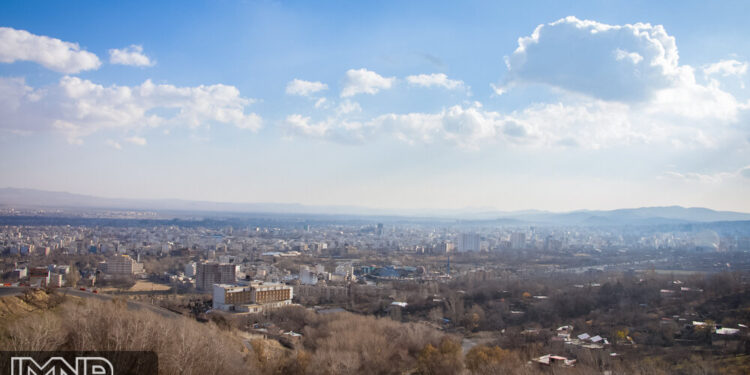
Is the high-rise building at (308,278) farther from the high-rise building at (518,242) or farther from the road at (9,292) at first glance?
the high-rise building at (518,242)

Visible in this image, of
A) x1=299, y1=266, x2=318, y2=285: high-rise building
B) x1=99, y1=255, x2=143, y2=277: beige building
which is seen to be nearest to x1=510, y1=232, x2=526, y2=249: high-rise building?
x1=299, y1=266, x2=318, y2=285: high-rise building

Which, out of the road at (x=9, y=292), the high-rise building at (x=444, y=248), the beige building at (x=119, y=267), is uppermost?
the road at (x=9, y=292)

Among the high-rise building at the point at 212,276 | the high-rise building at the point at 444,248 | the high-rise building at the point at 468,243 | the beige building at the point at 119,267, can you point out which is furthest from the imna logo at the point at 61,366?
the high-rise building at the point at 468,243

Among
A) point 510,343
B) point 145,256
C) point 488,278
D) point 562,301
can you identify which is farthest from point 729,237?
point 145,256

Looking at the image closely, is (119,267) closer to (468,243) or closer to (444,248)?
(444,248)

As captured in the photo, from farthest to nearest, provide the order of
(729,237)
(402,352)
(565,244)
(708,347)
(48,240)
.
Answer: (565,244) → (729,237) → (48,240) → (708,347) → (402,352)

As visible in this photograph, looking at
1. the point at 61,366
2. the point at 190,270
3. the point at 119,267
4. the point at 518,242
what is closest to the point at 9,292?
the point at 61,366

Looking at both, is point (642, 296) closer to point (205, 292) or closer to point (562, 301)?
point (562, 301)

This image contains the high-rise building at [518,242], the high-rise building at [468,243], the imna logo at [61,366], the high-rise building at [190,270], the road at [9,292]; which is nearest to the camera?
the imna logo at [61,366]
